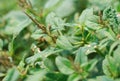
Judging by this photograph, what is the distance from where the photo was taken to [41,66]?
1.24 metres

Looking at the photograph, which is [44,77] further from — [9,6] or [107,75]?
[9,6]

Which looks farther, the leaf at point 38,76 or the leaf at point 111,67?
the leaf at point 38,76

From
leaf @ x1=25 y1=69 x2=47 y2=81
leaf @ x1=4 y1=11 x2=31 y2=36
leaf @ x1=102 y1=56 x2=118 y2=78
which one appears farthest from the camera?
leaf @ x1=4 y1=11 x2=31 y2=36

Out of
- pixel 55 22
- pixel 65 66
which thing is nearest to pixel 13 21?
pixel 55 22

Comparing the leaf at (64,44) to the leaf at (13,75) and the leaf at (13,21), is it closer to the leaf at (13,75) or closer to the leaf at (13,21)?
the leaf at (13,75)

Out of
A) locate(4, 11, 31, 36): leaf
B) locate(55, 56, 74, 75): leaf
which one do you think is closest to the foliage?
locate(55, 56, 74, 75): leaf

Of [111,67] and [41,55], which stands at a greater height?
[41,55]

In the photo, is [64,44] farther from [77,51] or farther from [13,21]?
[13,21]

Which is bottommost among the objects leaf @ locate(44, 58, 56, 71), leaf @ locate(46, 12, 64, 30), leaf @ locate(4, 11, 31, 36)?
leaf @ locate(44, 58, 56, 71)

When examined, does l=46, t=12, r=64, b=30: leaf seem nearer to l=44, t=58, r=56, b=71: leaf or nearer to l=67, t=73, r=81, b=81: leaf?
l=44, t=58, r=56, b=71: leaf

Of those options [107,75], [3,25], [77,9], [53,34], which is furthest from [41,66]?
[77,9]

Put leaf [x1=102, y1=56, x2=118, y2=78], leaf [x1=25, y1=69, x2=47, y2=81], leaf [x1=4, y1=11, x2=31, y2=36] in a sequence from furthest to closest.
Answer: leaf [x1=4, y1=11, x2=31, y2=36] → leaf [x1=25, y1=69, x2=47, y2=81] → leaf [x1=102, y1=56, x2=118, y2=78]

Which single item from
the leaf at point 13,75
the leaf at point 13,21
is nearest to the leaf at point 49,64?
the leaf at point 13,75

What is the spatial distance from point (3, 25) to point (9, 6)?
1.76 ft
